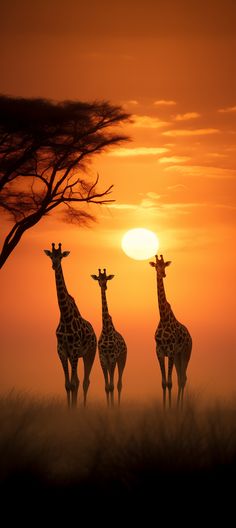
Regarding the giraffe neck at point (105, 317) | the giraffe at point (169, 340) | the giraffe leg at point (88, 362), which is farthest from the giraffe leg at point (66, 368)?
the giraffe at point (169, 340)

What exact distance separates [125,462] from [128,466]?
7 centimetres

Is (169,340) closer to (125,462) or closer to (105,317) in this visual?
(105,317)

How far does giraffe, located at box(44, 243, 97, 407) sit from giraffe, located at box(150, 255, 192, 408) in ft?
4.25

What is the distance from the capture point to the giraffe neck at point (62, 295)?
1736 cm

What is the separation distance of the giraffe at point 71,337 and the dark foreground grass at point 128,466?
4409 millimetres

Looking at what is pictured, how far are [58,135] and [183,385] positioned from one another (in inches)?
246

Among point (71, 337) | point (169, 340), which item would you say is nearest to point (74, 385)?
point (71, 337)

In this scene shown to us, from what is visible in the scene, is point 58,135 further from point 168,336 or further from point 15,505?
point 15,505

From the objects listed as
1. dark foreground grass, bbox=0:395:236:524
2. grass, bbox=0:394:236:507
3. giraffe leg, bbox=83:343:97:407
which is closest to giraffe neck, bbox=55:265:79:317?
giraffe leg, bbox=83:343:97:407

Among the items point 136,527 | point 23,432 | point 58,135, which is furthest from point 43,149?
point 136,527

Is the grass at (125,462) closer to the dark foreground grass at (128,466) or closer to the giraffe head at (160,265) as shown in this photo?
the dark foreground grass at (128,466)

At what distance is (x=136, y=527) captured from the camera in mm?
10875

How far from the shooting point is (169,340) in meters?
17.4

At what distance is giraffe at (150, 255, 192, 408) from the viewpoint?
17266 mm
